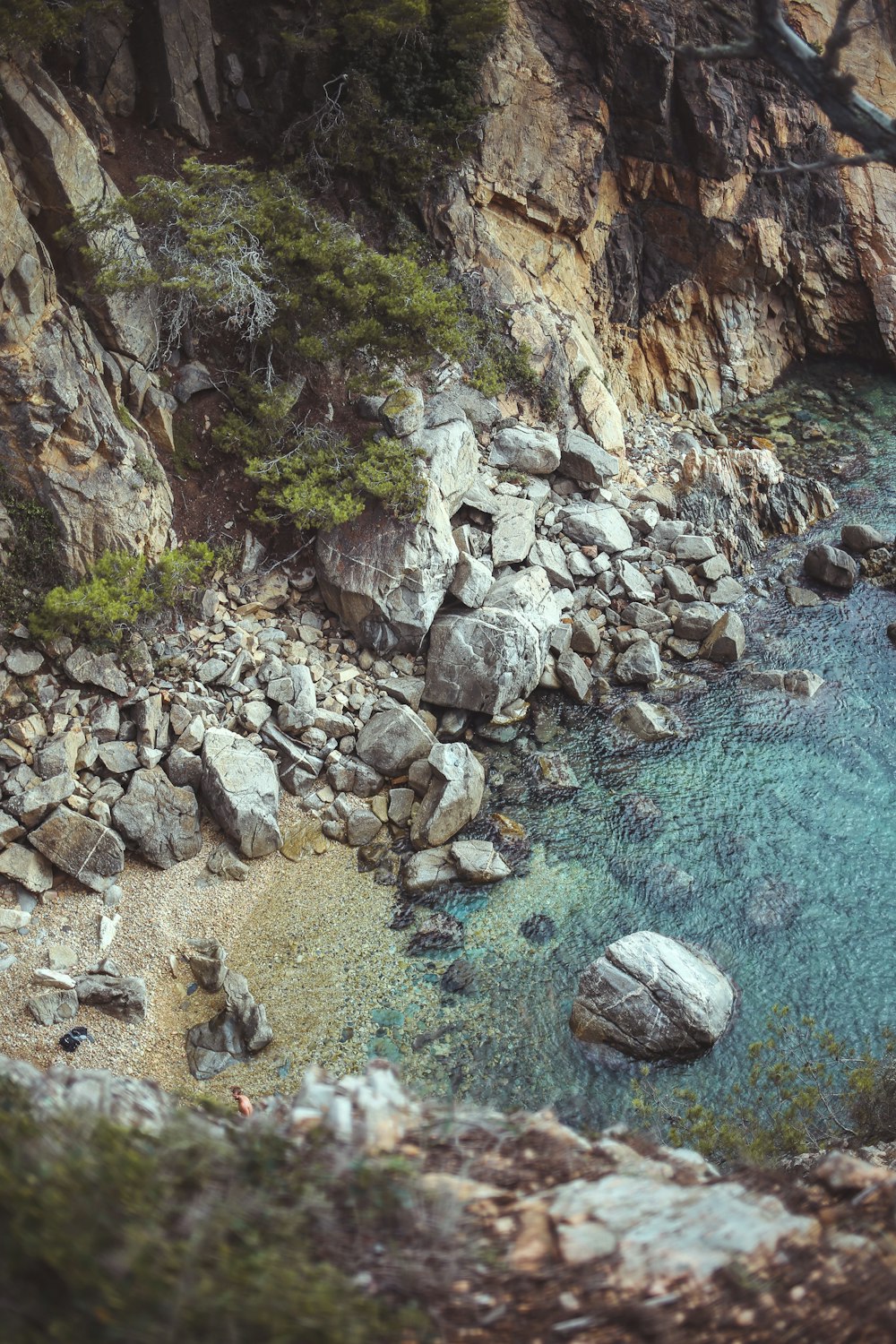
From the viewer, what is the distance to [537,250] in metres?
23.5

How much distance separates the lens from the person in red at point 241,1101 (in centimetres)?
1018

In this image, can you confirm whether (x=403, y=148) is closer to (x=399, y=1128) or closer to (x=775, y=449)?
(x=775, y=449)

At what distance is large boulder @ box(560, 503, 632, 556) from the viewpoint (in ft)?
64.1

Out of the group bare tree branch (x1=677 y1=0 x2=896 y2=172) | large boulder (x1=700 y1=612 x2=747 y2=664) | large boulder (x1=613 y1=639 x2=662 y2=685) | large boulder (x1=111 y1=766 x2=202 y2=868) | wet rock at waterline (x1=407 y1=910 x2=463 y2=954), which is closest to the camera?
bare tree branch (x1=677 y1=0 x2=896 y2=172)

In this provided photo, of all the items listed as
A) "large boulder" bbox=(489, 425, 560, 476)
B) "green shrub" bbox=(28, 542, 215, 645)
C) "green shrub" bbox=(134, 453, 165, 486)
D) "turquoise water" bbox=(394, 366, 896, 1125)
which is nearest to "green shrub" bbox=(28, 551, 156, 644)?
"green shrub" bbox=(28, 542, 215, 645)

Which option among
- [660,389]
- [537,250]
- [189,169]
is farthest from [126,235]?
[660,389]

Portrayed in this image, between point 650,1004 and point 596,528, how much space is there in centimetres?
1135

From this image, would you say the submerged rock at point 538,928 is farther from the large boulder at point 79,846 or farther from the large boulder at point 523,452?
the large boulder at point 523,452

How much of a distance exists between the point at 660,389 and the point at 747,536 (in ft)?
26.7

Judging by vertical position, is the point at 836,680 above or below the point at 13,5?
below

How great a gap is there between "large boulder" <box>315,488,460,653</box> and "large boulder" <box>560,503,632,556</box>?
4.12 metres

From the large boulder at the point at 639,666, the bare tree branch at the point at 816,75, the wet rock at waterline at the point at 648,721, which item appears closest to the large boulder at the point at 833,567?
the large boulder at the point at 639,666

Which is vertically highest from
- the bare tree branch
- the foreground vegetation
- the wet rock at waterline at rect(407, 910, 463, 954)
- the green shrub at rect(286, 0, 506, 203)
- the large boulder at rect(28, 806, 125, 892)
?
the bare tree branch

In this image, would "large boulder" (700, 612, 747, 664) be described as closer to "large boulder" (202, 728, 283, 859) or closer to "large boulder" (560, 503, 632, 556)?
"large boulder" (560, 503, 632, 556)
